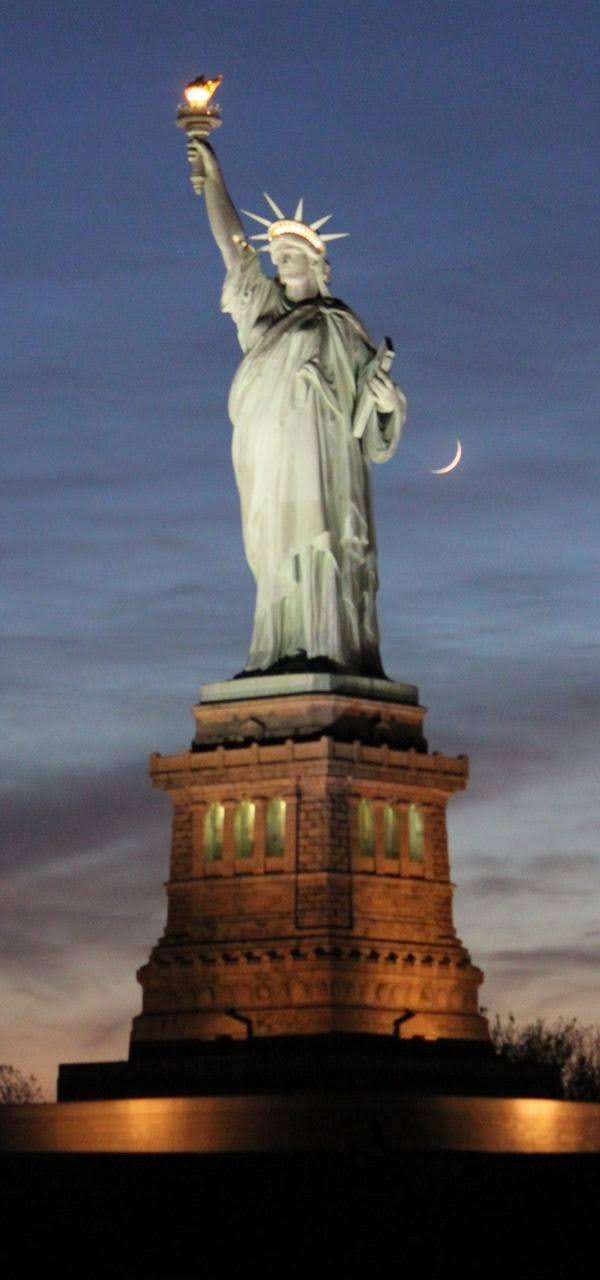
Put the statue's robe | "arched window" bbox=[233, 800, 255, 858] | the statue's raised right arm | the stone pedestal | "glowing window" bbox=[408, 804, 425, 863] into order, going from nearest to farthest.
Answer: the stone pedestal → "arched window" bbox=[233, 800, 255, 858] → "glowing window" bbox=[408, 804, 425, 863] → the statue's robe → the statue's raised right arm

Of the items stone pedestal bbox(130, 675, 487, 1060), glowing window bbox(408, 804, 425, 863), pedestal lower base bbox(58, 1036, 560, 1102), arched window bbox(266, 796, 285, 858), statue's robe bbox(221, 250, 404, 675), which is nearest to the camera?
pedestal lower base bbox(58, 1036, 560, 1102)

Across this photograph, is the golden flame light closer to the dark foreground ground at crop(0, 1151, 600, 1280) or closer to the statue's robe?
the statue's robe

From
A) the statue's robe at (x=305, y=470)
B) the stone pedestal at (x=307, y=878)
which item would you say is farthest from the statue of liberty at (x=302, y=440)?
the stone pedestal at (x=307, y=878)

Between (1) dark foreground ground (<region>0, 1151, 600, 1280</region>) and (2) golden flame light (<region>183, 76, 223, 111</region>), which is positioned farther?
(2) golden flame light (<region>183, 76, 223, 111</region>)

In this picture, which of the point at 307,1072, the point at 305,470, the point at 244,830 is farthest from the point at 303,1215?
the point at 305,470

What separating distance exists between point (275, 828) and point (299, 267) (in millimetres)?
9807

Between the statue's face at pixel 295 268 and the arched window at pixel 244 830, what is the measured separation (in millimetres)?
8961

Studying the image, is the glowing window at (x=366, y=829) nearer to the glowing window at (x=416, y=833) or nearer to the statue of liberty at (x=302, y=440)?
the glowing window at (x=416, y=833)

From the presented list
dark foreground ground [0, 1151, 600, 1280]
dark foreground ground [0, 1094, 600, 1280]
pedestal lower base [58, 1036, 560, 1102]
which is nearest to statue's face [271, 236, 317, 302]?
pedestal lower base [58, 1036, 560, 1102]

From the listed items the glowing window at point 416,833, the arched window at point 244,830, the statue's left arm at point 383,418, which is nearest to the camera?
the arched window at point 244,830

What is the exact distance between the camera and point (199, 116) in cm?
4762

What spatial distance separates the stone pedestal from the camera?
43.1 meters

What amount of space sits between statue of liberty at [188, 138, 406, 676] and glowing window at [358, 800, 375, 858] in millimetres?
2451

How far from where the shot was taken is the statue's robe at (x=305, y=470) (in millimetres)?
45875
